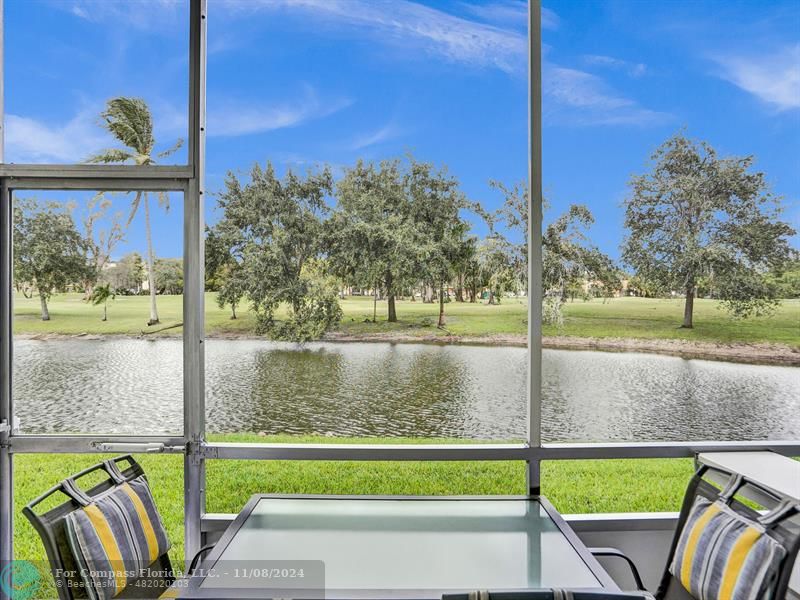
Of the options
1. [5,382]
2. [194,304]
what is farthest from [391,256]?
[5,382]

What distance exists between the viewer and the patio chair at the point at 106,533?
142 centimetres

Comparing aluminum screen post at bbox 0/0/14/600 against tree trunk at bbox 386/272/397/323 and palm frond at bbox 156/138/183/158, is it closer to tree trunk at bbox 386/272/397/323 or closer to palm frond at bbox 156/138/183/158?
palm frond at bbox 156/138/183/158

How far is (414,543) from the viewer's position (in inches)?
64.7

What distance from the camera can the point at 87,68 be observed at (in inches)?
89.4

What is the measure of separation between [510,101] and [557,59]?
1.08ft

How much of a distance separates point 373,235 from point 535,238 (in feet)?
2.73

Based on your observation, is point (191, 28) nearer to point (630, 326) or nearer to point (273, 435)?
point (273, 435)

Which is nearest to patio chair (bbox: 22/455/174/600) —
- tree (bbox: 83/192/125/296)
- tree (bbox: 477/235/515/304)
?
tree (bbox: 83/192/125/296)

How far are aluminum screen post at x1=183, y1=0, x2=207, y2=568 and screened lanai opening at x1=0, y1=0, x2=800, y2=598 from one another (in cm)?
1

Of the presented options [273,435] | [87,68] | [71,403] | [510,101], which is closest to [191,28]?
[87,68]

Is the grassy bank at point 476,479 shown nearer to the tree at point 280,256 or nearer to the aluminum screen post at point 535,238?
the aluminum screen post at point 535,238

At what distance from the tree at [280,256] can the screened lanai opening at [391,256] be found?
0.6 inches

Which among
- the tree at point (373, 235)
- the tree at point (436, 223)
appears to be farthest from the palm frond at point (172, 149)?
the tree at point (436, 223)

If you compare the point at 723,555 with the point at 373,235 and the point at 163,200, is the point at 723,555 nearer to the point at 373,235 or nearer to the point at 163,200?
the point at 373,235
